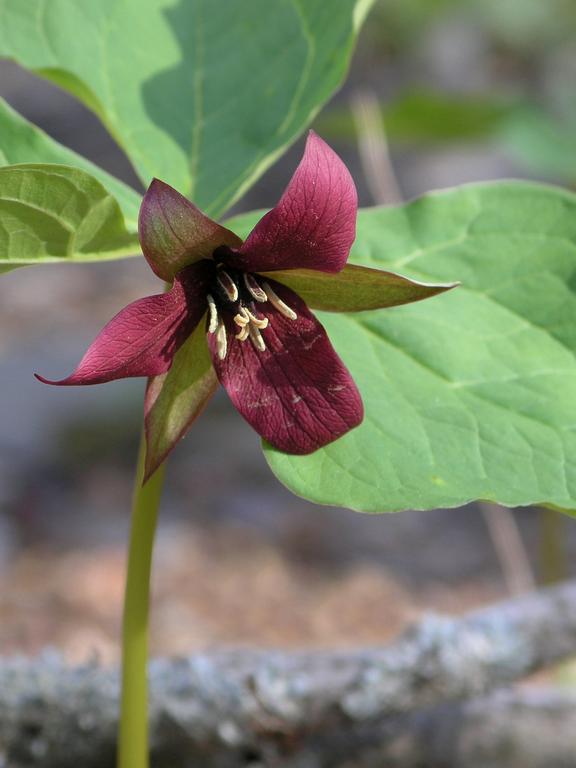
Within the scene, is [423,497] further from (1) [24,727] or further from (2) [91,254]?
(1) [24,727]

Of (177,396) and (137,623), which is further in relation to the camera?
(137,623)

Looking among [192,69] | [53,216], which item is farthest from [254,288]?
[192,69]

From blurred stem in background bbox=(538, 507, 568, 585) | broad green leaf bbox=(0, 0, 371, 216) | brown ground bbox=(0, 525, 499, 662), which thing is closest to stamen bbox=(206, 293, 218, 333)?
broad green leaf bbox=(0, 0, 371, 216)

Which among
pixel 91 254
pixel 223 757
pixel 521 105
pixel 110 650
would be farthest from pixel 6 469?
pixel 91 254

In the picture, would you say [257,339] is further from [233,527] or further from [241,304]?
[233,527]

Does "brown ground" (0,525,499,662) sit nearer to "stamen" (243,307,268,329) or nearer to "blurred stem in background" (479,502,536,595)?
"blurred stem in background" (479,502,536,595)

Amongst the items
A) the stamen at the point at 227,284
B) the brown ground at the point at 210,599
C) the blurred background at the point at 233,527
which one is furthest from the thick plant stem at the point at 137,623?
the brown ground at the point at 210,599
